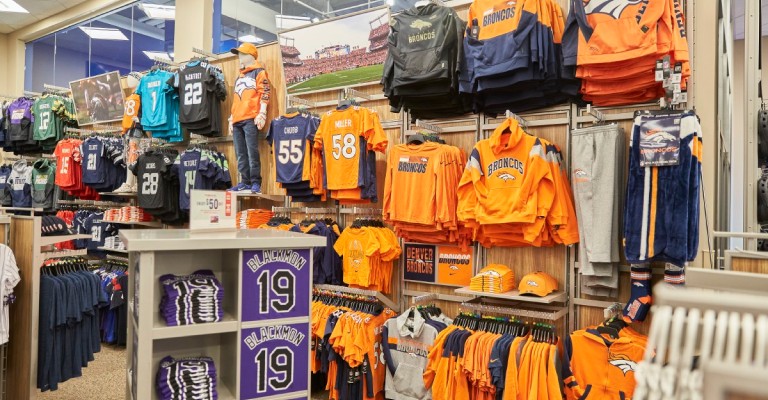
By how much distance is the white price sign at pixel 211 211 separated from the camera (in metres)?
2.12

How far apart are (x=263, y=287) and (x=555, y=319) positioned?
2.13m

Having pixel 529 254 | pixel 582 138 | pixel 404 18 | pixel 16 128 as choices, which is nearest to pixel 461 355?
pixel 529 254

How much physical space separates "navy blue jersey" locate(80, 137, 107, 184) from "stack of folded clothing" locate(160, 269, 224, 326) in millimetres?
5077

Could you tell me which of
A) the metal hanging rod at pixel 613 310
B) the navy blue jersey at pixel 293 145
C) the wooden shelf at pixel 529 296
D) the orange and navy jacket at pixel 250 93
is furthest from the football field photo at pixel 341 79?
the metal hanging rod at pixel 613 310

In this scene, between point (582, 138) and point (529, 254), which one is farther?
point (529, 254)

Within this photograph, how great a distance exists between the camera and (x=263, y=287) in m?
2.05

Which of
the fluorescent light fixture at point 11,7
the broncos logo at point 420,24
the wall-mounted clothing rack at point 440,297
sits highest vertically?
the fluorescent light fixture at point 11,7

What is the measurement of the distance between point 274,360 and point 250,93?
11.5ft

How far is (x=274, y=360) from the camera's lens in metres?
2.06

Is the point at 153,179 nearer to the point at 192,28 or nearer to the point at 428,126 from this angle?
the point at 192,28

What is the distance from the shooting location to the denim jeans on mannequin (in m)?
5.02

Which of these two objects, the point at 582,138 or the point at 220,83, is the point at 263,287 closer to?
the point at 582,138

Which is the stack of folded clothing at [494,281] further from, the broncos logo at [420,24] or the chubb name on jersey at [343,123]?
the broncos logo at [420,24]

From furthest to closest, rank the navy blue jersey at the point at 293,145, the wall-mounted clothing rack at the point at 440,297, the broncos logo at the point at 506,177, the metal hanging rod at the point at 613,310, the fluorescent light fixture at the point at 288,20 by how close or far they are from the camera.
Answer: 1. the fluorescent light fixture at the point at 288,20
2. the navy blue jersey at the point at 293,145
3. the wall-mounted clothing rack at the point at 440,297
4. the broncos logo at the point at 506,177
5. the metal hanging rod at the point at 613,310
